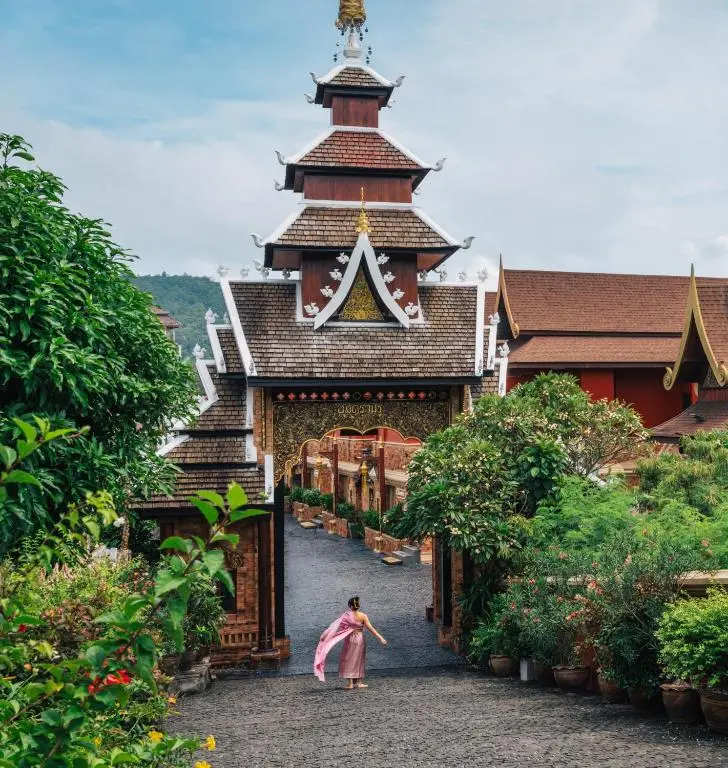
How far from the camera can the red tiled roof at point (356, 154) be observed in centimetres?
1599

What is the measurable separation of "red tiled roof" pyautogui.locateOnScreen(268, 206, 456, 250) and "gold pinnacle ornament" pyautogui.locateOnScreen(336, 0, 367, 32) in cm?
361

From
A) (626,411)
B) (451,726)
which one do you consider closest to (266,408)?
(626,411)

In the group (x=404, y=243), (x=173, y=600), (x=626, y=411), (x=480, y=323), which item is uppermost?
(x=404, y=243)

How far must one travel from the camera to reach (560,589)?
436 inches

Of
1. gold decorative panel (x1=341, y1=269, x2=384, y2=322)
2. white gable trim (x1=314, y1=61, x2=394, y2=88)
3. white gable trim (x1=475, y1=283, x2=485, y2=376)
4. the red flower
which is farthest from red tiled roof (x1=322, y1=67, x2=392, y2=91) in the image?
the red flower

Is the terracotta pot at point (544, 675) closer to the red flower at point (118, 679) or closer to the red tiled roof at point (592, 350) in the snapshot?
the red flower at point (118, 679)

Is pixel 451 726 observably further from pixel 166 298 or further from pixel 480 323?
pixel 166 298

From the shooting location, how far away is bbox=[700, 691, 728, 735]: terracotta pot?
781 cm

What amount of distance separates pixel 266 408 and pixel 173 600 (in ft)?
41.2

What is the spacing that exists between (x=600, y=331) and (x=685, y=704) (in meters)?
18.1

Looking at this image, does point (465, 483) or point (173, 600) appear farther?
point (465, 483)

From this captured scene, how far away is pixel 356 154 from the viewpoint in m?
16.2

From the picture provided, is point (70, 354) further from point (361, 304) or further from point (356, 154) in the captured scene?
point (356, 154)

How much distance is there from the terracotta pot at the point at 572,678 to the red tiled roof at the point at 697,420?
8895 millimetres
